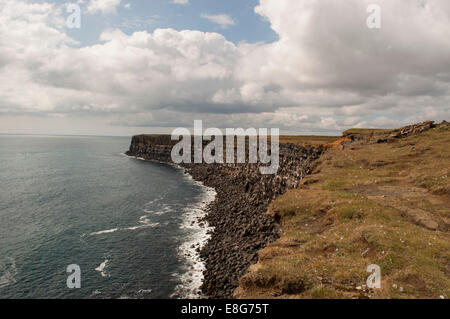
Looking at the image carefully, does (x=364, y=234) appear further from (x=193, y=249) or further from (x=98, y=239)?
(x=98, y=239)

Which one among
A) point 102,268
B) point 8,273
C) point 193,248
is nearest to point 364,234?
point 193,248

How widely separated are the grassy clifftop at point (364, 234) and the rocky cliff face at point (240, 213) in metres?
10.9

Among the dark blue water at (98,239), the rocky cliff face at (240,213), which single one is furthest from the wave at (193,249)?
the rocky cliff face at (240,213)

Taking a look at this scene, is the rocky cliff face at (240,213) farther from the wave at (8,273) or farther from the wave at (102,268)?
the wave at (8,273)

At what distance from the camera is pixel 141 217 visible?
59.9 m

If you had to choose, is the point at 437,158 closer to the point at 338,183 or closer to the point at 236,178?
the point at 338,183

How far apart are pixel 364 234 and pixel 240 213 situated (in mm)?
40979

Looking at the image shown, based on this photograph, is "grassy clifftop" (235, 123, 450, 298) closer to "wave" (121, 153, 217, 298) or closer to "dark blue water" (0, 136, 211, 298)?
"wave" (121, 153, 217, 298)

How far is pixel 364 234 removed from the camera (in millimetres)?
19656

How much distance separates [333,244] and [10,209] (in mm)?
77642

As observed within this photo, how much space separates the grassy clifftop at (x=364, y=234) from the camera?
47.2 ft

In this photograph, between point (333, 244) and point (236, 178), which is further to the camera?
point (236, 178)

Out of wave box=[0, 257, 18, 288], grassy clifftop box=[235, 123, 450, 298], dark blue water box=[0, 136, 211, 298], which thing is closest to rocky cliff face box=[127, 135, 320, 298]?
dark blue water box=[0, 136, 211, 298]
